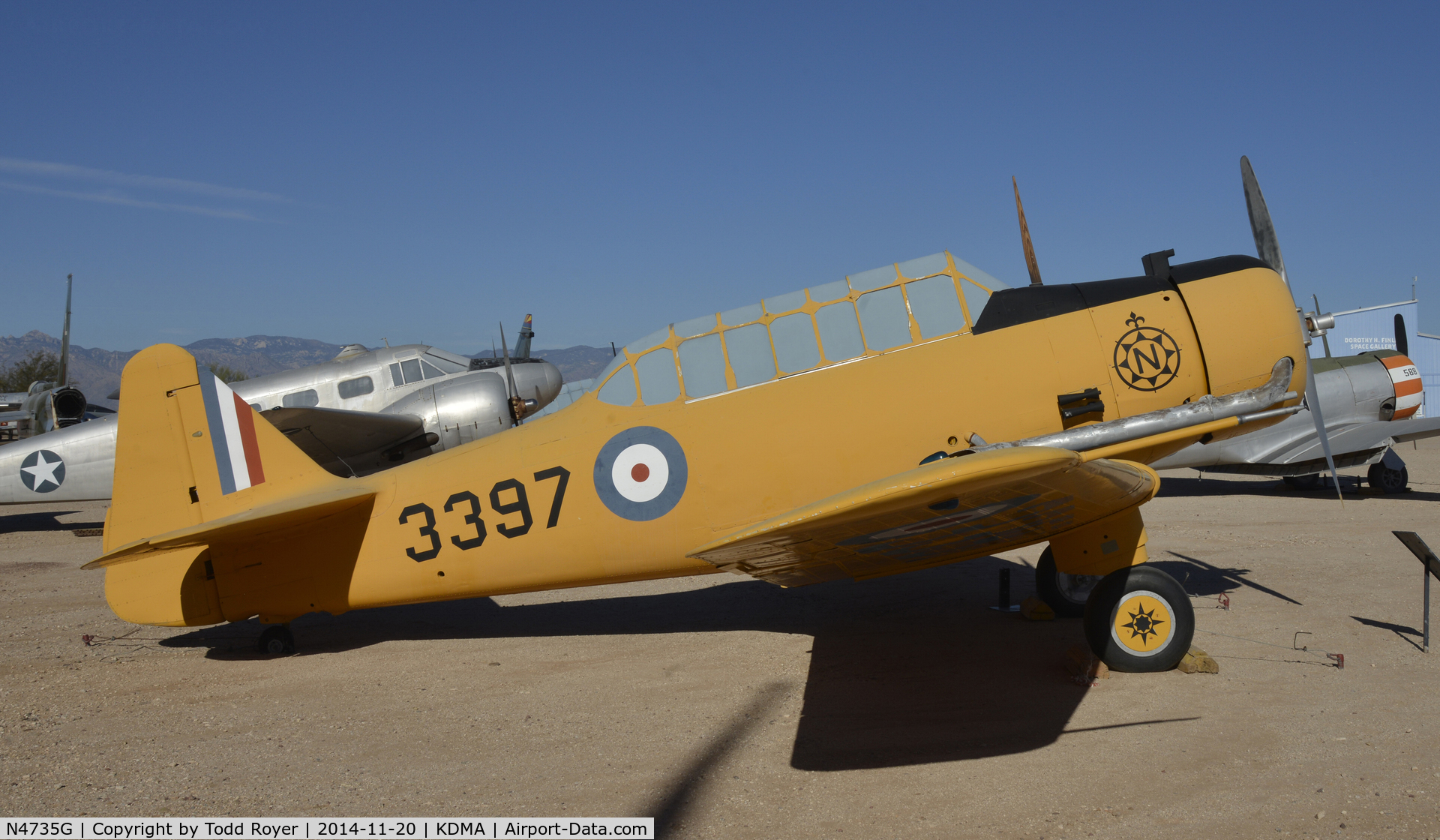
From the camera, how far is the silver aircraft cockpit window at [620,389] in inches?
237

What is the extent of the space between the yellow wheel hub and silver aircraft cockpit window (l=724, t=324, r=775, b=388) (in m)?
2.88

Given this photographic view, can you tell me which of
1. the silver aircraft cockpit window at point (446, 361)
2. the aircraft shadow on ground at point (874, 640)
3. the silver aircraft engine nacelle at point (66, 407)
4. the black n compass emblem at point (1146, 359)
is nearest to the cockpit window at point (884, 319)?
the black n compass emblem at point (1146, 359)

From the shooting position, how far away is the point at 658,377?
599 centimetres

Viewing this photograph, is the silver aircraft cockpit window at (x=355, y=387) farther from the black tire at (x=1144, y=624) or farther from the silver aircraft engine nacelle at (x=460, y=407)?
the black tire at (x=1144, y=624)

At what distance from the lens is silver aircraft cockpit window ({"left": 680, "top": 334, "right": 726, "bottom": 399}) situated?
5.83 m

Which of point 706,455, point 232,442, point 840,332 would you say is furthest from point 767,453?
point 232,442

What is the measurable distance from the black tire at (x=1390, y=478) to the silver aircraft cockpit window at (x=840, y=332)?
12.8m

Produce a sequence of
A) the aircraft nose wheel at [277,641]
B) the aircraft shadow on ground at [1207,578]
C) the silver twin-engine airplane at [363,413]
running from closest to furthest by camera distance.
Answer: the aircraft nose wheel at [277,641]
the aircraft shadow on ground at [1207,578]
the silver twin-engine airplane at [363,413]

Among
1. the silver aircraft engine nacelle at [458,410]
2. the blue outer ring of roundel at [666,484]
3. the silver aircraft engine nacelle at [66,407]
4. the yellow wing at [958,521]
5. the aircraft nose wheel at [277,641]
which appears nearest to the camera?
the yellow wing at [958,521]

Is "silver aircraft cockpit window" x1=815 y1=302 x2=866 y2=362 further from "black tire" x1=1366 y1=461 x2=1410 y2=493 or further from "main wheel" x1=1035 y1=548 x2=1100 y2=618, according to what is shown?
"black tire" x1=1366 y1=461 x2=1410 y2=493

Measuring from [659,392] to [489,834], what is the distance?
3215 mm

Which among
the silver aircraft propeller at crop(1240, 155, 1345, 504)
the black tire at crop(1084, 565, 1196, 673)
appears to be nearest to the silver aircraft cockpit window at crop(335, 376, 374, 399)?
the black tire at crop(1084, 565, 1196, 673)

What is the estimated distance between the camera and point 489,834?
362cm

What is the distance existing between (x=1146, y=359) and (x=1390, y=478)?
1165cm
